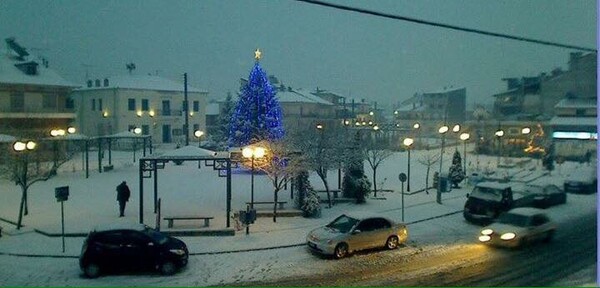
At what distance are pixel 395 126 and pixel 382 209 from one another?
948 cm

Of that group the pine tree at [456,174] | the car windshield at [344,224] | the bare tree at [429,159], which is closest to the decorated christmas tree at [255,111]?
the bare tree at [429,159]

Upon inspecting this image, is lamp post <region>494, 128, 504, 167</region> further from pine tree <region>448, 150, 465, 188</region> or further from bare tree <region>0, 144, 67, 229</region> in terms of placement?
bare tree <region>0, 144, 67, 229</region>

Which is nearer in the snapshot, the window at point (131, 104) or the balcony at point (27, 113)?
the balcony at point (27, 113)

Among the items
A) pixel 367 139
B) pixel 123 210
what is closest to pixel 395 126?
pixel 367 139

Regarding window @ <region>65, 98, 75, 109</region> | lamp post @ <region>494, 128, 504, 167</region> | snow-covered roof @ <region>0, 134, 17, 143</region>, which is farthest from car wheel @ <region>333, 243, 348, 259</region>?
window @ <region>65, 98, 75, 109</region>

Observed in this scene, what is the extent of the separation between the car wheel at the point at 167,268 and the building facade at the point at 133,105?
9657 mm

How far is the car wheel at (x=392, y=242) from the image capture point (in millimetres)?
6273

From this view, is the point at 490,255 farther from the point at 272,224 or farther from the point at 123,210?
the point at 123,210

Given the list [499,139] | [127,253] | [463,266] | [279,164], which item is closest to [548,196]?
[499,139]

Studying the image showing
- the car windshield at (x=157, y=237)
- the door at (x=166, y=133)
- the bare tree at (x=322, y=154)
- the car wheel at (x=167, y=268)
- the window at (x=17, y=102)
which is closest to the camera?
the car wheel at (x=167, y=268)

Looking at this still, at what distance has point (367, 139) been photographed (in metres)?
13.1

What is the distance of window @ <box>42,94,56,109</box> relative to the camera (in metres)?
9.91

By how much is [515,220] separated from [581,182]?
189 centimetres

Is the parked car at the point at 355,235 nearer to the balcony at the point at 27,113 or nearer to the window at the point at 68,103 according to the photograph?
the balcony at the point at 27,113
